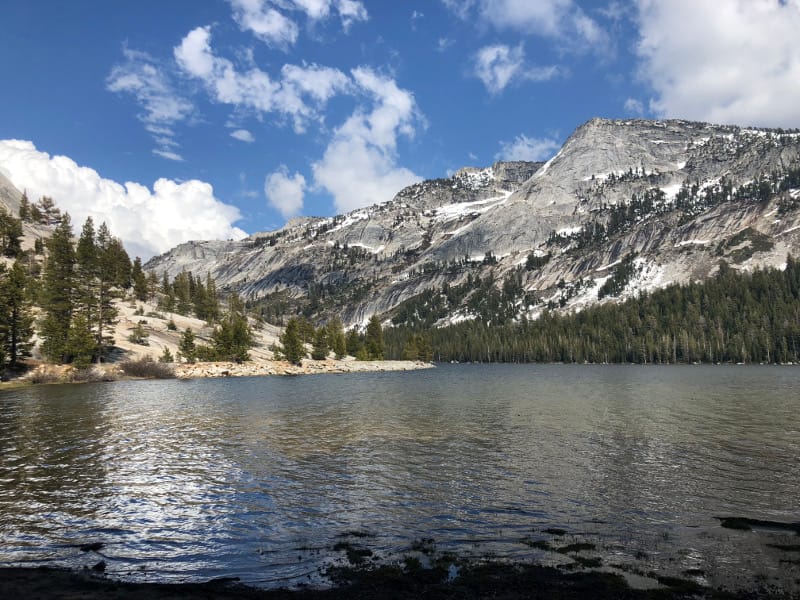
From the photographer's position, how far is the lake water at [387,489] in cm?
1475

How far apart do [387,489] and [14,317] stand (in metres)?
68.9

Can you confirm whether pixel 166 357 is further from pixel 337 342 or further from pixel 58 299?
pixel 337 342

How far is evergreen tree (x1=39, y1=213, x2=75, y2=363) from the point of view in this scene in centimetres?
7456

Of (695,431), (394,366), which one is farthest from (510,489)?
(394,366)

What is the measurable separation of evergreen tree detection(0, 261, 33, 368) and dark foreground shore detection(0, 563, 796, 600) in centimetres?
6663

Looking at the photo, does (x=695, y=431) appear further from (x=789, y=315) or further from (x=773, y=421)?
(x=789, y=315)

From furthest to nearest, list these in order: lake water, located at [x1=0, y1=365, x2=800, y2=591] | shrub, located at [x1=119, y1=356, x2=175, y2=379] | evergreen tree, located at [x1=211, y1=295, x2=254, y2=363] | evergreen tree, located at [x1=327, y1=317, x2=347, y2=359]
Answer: evergreen tree, located at [x1=327, y1=317, x2=347, y2=359]
evergreen tree, located at [x1=211, y1=295, x2=254, y2=363]
shrub, located at [x1=119, y1=356, x2=175, y2=379]
lake water, located at [x1=0, y1=365, x2=800, y2=591]

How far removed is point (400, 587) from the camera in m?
12.1

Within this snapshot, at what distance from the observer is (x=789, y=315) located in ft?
587

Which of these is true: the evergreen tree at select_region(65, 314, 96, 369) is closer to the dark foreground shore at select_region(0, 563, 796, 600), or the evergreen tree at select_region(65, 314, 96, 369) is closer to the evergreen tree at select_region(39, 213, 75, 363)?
the evergreen tree at select_region(39, 213, 75, 363)

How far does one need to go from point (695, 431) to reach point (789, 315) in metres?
187

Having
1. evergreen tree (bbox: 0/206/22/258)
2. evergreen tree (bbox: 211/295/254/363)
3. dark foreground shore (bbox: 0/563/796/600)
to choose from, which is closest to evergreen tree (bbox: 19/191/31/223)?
evergreen tree (bbox: 0/206/22/258)

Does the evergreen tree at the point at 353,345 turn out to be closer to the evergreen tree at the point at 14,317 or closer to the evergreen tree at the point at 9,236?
the evergreen tree at the point at 9,236

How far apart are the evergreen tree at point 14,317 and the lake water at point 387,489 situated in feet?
98.0
